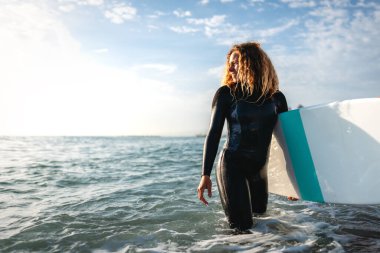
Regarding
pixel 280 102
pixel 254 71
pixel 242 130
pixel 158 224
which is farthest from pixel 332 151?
pixel 158 224

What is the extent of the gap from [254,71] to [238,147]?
2.30 ft

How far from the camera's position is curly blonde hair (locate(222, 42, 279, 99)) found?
2.93 meters

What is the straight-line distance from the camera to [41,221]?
378 centimetres

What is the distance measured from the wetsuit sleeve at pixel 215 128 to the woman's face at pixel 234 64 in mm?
245

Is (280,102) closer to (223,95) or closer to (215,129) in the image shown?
(223,95)

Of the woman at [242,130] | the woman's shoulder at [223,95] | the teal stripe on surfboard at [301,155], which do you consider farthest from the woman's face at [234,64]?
the teal stripe on surfboard at [301,155]

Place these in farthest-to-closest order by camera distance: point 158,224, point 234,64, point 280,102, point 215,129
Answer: point 158,224, point 280,102, point 234,64, point 215,129

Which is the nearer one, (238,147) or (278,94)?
(238,147)

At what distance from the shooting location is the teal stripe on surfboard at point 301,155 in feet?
10.4

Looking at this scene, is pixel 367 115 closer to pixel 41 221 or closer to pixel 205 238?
pixel 205 238

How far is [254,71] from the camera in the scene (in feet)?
9.63

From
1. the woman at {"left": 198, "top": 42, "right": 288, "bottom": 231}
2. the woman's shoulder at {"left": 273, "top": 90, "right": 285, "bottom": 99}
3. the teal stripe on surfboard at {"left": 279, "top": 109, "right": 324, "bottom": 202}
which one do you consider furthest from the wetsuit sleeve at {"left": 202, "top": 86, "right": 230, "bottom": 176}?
the teal stripe on surfboard at {"left": 279, "top": 109, "right": 324, "bottom": 202}

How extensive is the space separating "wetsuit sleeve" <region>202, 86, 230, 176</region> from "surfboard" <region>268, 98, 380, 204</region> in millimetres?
667

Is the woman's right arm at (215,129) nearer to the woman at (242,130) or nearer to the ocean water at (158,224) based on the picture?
the woman at (242,130)
